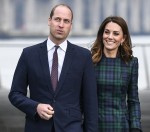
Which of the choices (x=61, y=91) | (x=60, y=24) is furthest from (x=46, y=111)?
(x=60, y=24)

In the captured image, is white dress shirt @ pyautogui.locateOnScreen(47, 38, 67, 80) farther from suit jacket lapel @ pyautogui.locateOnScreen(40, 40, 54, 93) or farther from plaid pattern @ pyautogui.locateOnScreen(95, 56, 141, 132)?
plaid pattern @ pyautogui.locateOnScreen(95, 56, 141, 132)

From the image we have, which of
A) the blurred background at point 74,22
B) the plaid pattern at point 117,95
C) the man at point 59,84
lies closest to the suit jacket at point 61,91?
the man at point 59,84

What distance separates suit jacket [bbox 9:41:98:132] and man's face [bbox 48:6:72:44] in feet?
0.22

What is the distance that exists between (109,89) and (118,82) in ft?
0.18

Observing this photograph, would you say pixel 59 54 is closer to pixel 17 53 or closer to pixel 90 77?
pixel 90 77

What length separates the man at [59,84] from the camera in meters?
1.98

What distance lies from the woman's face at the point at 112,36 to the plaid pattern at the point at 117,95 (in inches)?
2.4

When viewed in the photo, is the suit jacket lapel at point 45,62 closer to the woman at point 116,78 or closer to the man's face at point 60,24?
the man's face at point 60,24

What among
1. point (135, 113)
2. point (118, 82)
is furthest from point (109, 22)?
point (135, 113)

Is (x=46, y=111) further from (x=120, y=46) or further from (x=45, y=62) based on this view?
(x=120, y=46)

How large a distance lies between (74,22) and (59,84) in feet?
3.85

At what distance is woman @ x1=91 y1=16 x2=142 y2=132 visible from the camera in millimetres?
2148

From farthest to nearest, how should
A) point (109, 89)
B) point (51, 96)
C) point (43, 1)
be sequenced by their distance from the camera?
1. point (43, 1)
2. point (109, 89)
3. point (51, 96)

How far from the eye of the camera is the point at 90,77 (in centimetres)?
203
